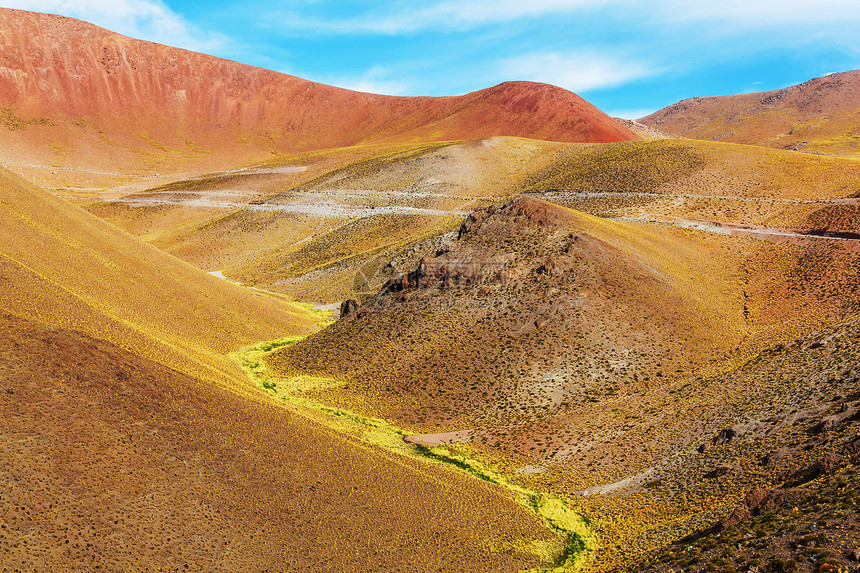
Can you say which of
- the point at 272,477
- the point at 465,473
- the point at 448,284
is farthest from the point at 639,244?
the point at 272,477

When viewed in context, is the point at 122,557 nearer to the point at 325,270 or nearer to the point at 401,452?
the point at 401,452

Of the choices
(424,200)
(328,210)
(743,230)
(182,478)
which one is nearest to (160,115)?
(328,210)

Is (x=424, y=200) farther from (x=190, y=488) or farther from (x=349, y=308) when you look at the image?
(x=190, y=488)

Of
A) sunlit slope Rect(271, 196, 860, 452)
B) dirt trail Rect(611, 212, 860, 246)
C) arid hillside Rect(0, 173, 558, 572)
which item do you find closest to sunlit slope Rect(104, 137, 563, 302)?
sunlit slope Rect(271, 196, 860, 452)

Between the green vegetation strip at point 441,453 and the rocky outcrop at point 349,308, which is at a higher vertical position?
the rocky outcrop at point 349,308

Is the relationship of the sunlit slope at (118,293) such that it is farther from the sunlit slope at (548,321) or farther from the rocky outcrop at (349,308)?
the sunlit slope at (548,321)

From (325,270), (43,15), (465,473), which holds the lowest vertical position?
(465,473)

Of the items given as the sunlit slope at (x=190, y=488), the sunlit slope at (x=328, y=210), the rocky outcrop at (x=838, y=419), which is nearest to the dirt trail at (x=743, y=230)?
the sunlit slope at (x=328, y=210)
